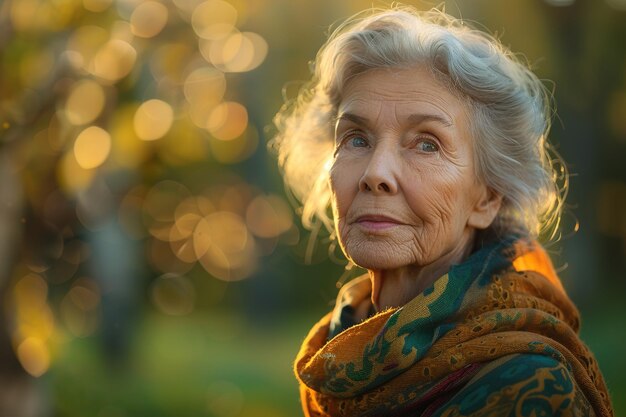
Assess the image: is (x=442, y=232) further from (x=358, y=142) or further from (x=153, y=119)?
(x=153, y=119)

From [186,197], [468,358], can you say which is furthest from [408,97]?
[186,197]

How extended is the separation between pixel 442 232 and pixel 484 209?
210 millimetres

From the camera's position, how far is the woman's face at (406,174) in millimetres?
2773

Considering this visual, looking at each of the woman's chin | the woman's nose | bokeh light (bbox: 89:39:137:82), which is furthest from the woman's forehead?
bokeh light (bbox: 89:39:137:82)

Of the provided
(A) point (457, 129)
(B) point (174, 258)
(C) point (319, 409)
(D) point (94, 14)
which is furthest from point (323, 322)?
(B) point (174, 258)

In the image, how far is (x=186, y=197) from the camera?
78.7 ft

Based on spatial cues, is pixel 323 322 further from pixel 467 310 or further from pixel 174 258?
pixel 174 258

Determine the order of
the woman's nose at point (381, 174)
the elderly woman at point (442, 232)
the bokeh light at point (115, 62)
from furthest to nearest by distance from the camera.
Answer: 1. the bokeh light at point (115, 62)
2. the woman's nose at point (381, 174)
3. the elderly woman at point (442, 232)

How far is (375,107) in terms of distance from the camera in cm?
284

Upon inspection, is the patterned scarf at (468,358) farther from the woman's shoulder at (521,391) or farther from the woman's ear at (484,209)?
the woman's ear at (484,209)

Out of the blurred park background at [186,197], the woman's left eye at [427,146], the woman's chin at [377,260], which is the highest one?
the woman's left eye at [427,146]

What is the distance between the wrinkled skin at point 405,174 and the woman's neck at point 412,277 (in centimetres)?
5

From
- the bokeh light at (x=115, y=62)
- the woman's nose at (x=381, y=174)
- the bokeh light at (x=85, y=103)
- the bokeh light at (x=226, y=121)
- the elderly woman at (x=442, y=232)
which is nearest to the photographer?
the elderly woman at (x=442, y=232)

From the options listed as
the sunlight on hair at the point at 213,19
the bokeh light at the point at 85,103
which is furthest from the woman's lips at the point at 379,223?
the sunlight on hair at the point at 213,19
